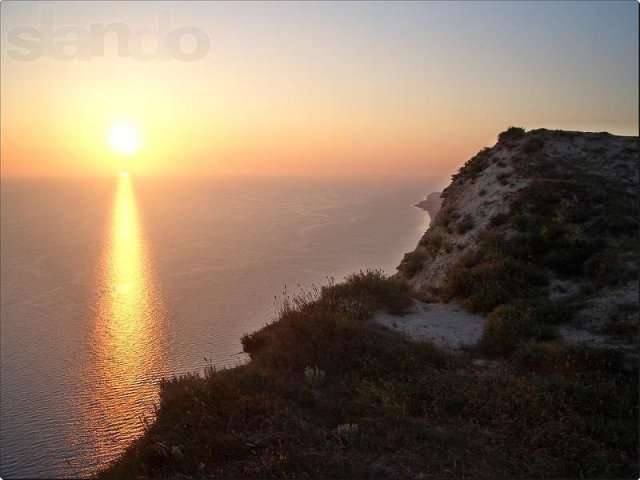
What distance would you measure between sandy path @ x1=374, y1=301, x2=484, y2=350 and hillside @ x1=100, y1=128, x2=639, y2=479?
18 centimetres

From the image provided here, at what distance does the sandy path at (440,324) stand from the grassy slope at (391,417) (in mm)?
1623

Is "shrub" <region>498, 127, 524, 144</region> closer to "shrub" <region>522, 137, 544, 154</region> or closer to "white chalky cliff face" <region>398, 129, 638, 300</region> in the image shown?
"white chalky cliff face" <region>398, 129, 638, 300</region>

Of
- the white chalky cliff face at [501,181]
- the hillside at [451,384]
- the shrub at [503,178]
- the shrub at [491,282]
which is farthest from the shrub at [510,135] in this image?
the shrub at [491,282]

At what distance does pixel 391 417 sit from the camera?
8.81 meters

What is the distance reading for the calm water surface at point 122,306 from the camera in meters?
30.7

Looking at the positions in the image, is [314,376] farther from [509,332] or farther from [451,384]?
[509,332]

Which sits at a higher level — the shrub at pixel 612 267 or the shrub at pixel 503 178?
the shrub at pixel 503 178

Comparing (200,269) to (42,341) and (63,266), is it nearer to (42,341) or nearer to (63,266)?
(63,266)

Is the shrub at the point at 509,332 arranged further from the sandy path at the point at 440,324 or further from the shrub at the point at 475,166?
the shrub at the point at 475,166

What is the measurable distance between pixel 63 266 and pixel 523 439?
7809 centimetres

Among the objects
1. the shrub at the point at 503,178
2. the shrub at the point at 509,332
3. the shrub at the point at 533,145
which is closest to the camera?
the shrub at the point at 509,332

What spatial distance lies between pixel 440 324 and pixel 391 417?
699 centimetres

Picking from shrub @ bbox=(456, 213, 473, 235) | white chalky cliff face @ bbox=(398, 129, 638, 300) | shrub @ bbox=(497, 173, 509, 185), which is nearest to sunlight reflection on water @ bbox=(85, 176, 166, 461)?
white chalky cliff face @ bbox=(398, 129, 638, 300)

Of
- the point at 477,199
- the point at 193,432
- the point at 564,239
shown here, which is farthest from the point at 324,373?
the point at 477,199
